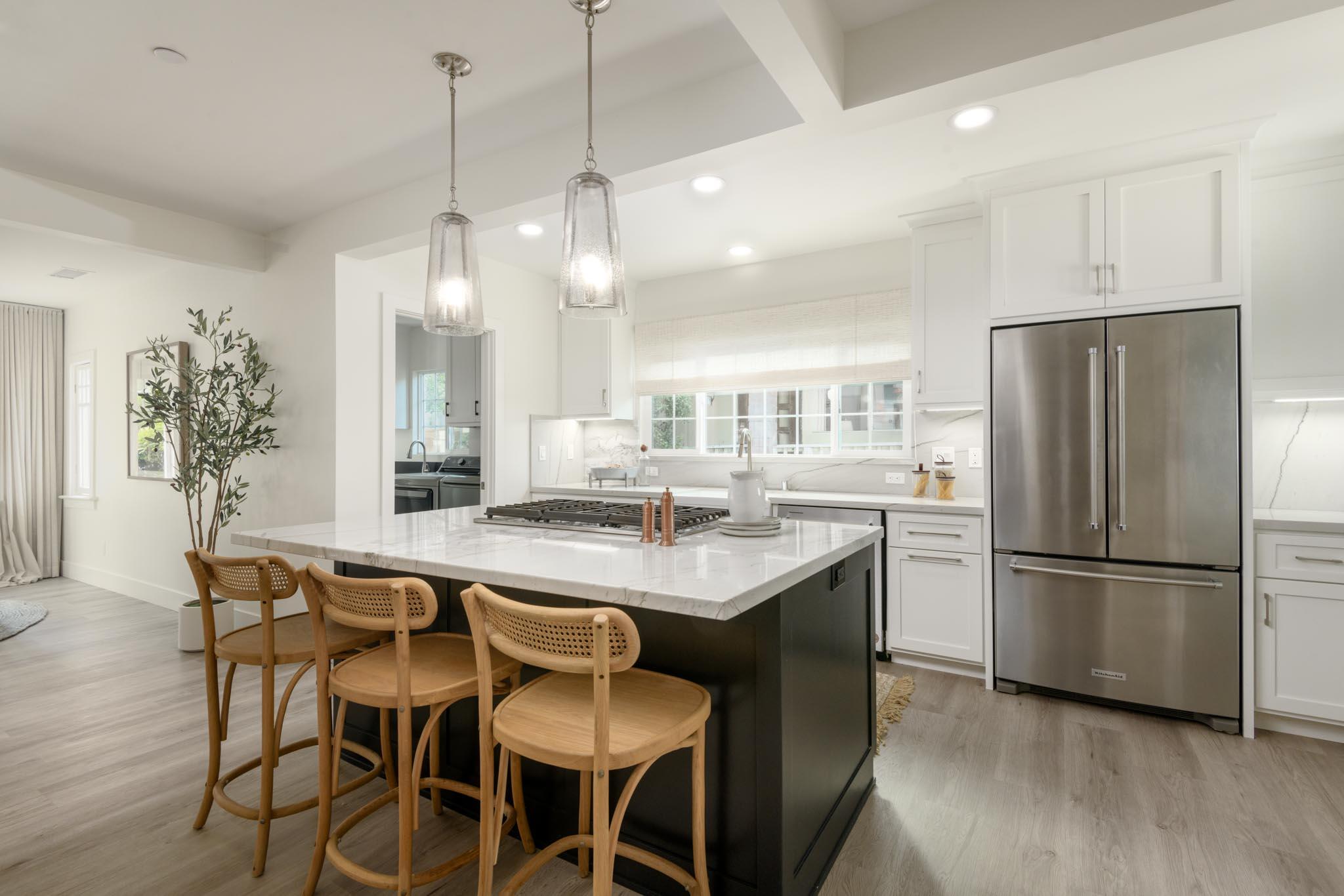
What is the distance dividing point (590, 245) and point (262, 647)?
1.53 m

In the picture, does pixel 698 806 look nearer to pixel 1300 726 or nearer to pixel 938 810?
pixel 938 810

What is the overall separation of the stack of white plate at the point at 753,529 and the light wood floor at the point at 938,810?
971 millimetres

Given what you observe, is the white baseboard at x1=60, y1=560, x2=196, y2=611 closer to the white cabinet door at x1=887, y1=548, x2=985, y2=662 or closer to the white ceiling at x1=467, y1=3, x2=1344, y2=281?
the white ceiling at x1=467, y1=3, x2=1344, y2=281

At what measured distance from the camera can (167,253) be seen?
371cm

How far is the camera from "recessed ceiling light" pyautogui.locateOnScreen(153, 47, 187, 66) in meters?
2.25

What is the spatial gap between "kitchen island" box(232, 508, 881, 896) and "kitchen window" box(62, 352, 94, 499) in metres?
5.27

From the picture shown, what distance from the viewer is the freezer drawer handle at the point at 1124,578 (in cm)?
274

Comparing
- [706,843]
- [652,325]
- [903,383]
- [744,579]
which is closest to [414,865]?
[706,843]

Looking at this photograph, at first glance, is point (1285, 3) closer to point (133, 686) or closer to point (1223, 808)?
point (1223, 808)

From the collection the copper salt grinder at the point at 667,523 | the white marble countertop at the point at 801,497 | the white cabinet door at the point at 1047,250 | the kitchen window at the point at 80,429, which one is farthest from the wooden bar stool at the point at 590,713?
the kitchen window at the point at 80,429

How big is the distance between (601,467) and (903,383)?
219 cm

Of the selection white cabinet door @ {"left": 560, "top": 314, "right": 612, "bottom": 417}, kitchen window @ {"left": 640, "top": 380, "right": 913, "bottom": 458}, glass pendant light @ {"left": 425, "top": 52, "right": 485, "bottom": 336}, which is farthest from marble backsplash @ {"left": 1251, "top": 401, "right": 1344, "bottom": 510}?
white cabinet door @ {"left": 560, "top": 314, "right": 612, "bottom": 417}

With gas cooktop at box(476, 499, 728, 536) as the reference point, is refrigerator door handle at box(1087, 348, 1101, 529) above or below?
above

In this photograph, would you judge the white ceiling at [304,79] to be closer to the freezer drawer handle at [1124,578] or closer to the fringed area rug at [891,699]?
the freezer drawer handle at [1124,578]
